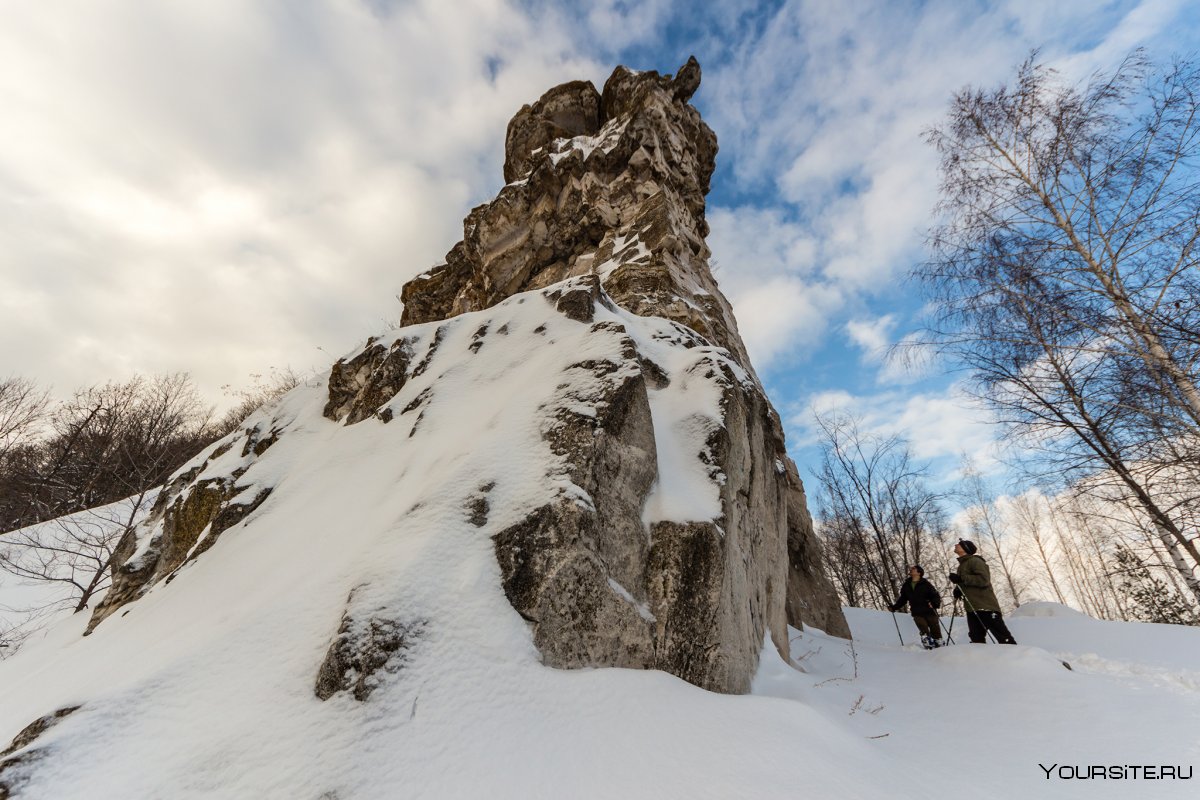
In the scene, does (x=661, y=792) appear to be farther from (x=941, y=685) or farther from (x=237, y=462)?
(x=237, y=462)

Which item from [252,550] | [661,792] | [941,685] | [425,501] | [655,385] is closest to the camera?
[661,792]

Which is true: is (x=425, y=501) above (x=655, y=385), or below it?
below

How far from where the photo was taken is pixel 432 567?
279cm

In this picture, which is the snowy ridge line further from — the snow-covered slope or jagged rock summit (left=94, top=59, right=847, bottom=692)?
the snow-covered slope

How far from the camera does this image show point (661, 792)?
201cm

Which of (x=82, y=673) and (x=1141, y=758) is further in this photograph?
(x=82, y=673)

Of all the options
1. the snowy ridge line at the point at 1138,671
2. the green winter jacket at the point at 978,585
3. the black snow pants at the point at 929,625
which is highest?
the green winter jacket at the point at 978,585

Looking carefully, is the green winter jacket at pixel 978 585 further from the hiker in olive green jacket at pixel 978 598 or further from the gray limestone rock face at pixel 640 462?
the gray limestone rock face at pixel 640 462

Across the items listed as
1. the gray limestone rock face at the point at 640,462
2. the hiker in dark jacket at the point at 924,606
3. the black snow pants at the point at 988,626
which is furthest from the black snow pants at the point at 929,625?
the gray limestone rock face at the point at 640,462

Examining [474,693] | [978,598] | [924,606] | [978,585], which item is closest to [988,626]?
[978,598]

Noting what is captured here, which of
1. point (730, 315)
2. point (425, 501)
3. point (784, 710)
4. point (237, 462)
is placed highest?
point (730, 315)

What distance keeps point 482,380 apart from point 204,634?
3488 millimetres

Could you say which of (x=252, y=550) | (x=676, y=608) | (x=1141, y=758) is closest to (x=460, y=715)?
(x=676, y=608)

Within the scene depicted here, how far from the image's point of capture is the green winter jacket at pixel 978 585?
20.7 feet
